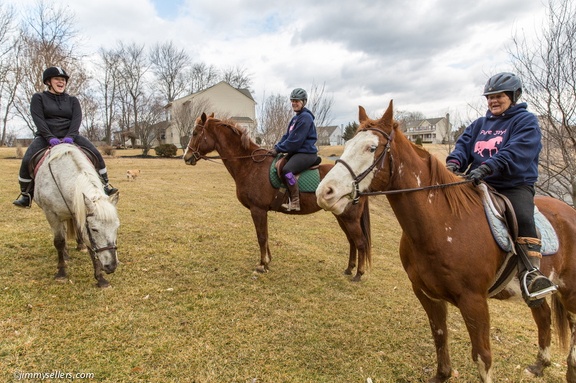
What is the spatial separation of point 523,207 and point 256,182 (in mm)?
4071

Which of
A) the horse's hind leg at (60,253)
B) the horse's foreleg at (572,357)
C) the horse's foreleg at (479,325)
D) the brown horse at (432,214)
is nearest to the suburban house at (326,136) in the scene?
the horse's hind leg at (60,253)

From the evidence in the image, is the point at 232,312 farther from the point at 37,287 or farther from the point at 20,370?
the point at 37,287

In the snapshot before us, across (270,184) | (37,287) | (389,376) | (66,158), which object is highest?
(66,158)

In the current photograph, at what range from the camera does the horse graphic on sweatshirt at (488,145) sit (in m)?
3.01

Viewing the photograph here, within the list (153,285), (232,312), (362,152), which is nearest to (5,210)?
(153,285)

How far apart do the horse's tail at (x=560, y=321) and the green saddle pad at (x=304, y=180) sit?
358 cm

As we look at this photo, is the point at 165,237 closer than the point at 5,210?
Yes

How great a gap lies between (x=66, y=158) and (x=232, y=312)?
3.30 m

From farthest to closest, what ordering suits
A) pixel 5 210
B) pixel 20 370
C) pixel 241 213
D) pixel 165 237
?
1. pixel 241 213
2. pixel 5 210
3. pixel 165 237
4. pixel 20 370

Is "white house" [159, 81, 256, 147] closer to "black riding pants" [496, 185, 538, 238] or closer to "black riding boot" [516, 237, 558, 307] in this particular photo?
"black riding pants" [496, 185, 538, 238]

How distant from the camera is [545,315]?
3.57 metres

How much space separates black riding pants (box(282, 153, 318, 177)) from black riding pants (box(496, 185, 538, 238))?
3.32 m

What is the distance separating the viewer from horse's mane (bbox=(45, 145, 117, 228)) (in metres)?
3.99

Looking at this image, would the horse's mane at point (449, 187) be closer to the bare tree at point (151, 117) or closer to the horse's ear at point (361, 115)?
the horse's ear at point (361, 115)
